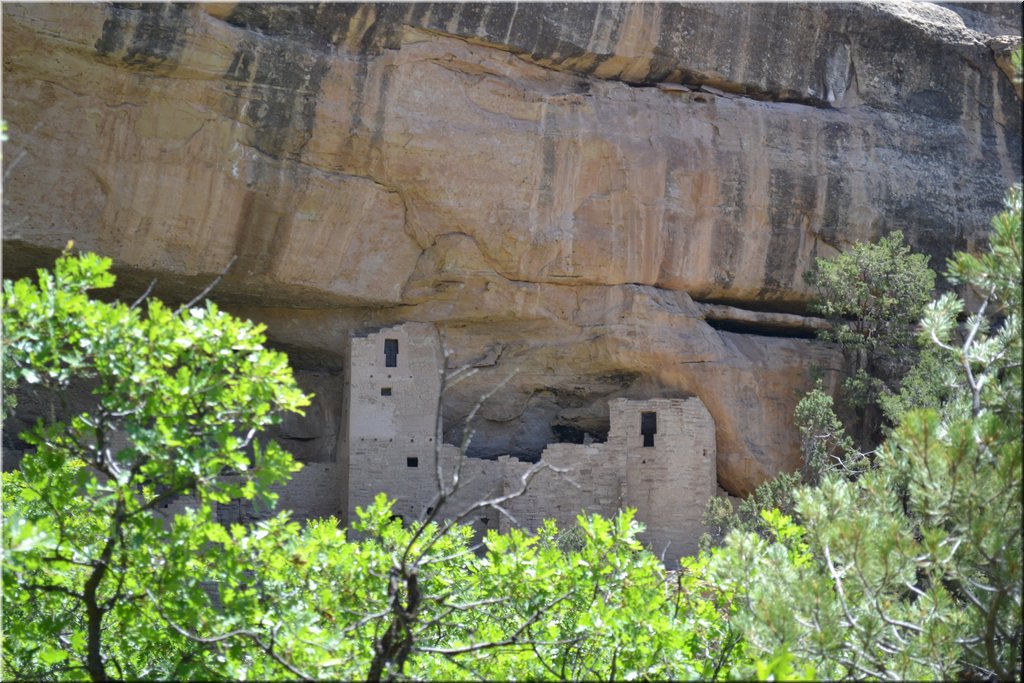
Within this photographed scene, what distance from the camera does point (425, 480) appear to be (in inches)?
797

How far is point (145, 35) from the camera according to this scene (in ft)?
58.8

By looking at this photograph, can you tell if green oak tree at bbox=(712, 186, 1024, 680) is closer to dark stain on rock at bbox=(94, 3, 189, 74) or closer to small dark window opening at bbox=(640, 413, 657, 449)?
small dark window opening at bbox=(640, 413, 657, 449)

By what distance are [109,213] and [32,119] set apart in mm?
1587

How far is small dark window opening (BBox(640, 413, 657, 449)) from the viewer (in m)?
20.6

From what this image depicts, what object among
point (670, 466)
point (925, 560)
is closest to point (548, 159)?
point (670, 466)

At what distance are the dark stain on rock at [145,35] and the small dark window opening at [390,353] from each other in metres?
5.09

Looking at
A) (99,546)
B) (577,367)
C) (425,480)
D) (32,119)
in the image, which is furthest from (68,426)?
(577,367)

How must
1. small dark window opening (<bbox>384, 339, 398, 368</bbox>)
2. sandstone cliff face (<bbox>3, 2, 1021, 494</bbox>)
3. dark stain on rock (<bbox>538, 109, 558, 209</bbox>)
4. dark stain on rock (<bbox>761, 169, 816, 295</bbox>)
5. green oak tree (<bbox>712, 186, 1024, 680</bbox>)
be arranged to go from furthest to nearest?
dark stain on rock (<bbox>761, 169, 816, 295</bbox>)
small dark window opening (<bbox>384, 339, 398, 368</bbox>)
dark stain on rock (<bbox>538, 109, 558, 209</bbox>)
sandstone cliff face (<bbox>3, 2, 1021, 494</bbox>)
green oak tree (<bbox>712, 186, 1024, 680</bbox>)

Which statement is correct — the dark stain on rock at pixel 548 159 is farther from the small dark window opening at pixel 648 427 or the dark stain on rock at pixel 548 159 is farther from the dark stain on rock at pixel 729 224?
the small dark window opening at pixel 648 427

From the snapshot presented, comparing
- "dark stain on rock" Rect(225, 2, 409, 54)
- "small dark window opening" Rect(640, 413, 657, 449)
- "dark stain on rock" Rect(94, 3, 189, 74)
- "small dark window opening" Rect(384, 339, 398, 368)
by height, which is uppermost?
"dark stain on rock" Rect(225, 2, 409, 54)

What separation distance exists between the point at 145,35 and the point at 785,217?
9.60m

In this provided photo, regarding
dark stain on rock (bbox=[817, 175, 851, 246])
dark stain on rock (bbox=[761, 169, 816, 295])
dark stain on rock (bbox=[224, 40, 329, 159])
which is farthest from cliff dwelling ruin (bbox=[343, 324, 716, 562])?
dark stain on rock (bbox=[817, 175, 851, 246])

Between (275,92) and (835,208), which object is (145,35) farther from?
(835,208)

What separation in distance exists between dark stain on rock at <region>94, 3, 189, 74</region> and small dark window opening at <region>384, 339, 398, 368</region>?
5.09m
